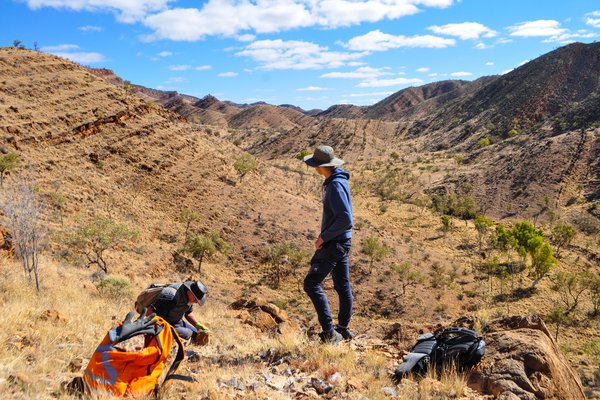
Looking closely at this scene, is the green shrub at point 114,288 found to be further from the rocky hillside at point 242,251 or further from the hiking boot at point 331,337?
the hiking boot at point 331,337

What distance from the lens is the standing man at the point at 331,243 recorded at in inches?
159

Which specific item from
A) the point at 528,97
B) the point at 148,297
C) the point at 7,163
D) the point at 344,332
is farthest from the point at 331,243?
the point at 528,97

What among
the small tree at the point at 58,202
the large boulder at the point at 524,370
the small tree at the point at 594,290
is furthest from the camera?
the small tree at the point at 594,290

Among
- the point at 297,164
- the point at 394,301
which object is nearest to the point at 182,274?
the point at 394,301

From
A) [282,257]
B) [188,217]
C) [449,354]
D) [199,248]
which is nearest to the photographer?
[449,354]

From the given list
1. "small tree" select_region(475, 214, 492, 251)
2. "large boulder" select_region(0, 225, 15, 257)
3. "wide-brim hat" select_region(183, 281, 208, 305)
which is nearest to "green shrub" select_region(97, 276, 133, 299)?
"large boulder" select_region(0, 225, 15, 257)

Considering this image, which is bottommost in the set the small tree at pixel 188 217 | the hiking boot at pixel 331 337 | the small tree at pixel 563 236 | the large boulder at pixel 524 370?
the small tree at pixel 563 236

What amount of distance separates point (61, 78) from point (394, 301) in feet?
57.0

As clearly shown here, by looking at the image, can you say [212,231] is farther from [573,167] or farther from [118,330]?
[573,167]

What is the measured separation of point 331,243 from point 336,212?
0.34 m

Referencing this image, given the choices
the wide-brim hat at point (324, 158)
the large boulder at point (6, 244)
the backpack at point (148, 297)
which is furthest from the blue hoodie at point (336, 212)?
the large boulder at point (6, 244)

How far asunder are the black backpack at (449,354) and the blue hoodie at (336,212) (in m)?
1.30

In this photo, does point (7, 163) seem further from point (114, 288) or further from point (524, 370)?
point (524, 370)

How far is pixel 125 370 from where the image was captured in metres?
2.73
